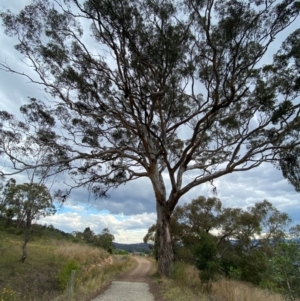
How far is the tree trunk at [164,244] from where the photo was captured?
12.1 m

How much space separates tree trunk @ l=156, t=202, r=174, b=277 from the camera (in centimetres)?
1205

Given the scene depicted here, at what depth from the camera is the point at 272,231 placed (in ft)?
80.6

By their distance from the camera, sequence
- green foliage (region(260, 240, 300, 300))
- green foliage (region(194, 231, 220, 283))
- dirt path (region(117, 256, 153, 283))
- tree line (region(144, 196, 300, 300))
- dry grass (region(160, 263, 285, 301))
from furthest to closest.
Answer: tree line (region(144, 196, 300, 300))
dirt path (region(117, 256, 153, 283))
green foliage (region(194, 231, 220, 283))
green foliage (region(260, 240, 300, 300))
dry grass (region(160, 263, 285, 301))

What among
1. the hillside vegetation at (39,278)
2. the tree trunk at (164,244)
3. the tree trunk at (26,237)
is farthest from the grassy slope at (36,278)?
the tree trunk at (164,244)

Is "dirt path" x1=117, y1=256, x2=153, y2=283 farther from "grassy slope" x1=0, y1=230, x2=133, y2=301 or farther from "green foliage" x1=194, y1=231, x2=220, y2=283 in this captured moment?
"green foliage" x1=194, y1=231, x2=220, y2=283

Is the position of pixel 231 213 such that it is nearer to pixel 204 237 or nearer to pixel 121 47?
pixel 204 237

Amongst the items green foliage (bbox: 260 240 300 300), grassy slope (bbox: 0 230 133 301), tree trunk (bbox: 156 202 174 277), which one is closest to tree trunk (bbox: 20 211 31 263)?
grassy slope (bbox: 0 230 133 301)

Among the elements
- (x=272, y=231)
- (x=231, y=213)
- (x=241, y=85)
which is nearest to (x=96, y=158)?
(x=241, y=85)

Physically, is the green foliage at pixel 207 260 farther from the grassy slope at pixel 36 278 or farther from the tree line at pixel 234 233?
the tree line at pixel 234 233

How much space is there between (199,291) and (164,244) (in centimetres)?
343

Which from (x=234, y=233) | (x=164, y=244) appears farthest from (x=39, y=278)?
(x=234, y=233)

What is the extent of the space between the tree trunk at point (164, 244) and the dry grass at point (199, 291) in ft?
1.39

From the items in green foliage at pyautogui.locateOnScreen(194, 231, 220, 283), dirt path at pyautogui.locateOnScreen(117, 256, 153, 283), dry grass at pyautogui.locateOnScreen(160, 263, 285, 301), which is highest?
green foliage at pyautogui.locateOnScreen(194, 231, 220, 283)

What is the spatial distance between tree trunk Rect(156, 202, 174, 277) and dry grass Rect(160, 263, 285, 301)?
1.39ft
